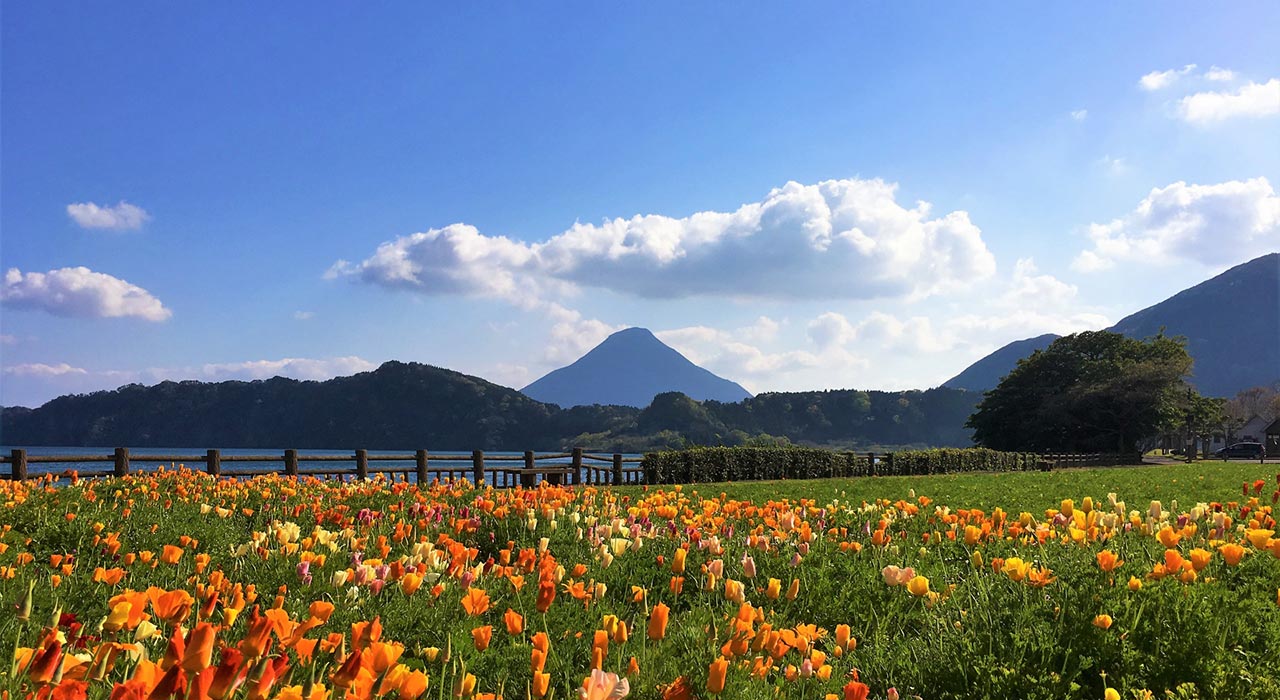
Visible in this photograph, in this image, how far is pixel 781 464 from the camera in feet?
94.6

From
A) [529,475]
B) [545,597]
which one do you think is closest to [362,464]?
[529,475]

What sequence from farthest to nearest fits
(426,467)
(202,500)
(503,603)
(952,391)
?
(952,391)
(426,467)
(202,500)
(503,603)

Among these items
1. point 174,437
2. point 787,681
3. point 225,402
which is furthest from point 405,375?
point 787,681

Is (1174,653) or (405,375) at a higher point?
(405,375)

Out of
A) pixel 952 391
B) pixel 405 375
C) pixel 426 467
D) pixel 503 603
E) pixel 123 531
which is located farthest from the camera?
pixel 952 391

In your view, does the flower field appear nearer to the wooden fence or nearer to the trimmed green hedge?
the wooden fence

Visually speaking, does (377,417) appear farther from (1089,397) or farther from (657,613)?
(657,613)

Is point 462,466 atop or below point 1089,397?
below

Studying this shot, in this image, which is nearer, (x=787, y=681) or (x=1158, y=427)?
(x=787, y=681)

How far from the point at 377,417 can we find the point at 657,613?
110 metres

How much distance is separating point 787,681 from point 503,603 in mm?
1665

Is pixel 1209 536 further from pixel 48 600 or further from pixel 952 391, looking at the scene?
pixel 952 391

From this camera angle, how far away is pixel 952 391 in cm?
14112

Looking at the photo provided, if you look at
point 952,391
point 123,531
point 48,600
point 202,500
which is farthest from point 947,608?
point 952,391
